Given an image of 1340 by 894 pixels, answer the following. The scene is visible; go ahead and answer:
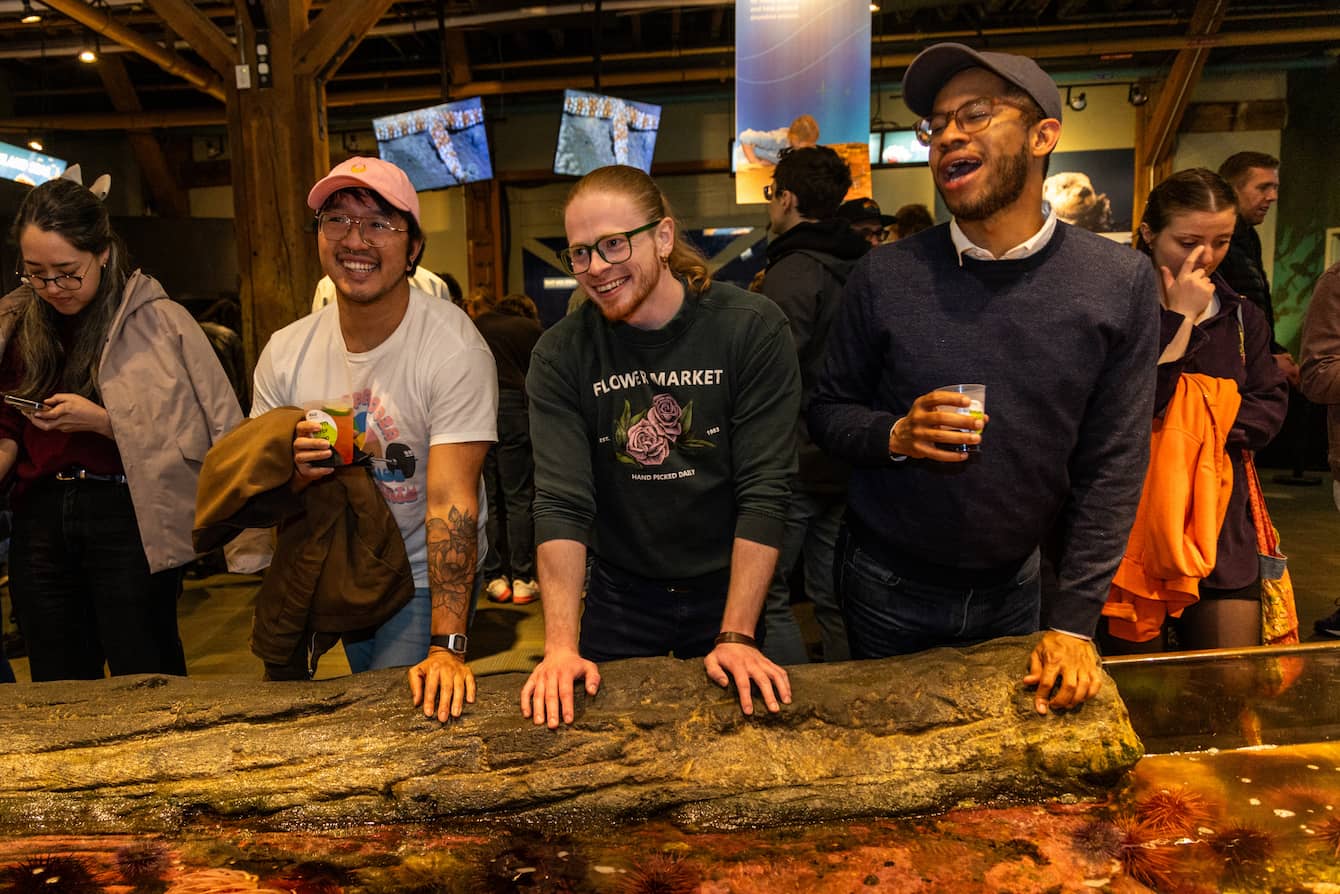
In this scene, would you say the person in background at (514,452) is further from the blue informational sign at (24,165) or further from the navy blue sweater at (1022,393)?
the blue informational sign at (24,165)

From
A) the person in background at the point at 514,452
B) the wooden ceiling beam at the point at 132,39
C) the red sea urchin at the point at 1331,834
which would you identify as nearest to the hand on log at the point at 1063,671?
the red sea urchin at the point at 1331,834

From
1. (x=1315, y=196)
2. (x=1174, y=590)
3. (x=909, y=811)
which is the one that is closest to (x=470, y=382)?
(x=909, y=811)

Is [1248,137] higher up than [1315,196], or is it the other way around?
[1248,137]

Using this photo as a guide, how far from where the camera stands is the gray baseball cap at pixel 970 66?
185 cm

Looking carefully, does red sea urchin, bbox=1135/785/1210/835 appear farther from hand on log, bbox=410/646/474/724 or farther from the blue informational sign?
the blue informational sign

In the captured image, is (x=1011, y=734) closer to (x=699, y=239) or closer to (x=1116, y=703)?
(x=1116, y=703)

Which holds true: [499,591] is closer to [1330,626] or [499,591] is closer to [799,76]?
[799,76]

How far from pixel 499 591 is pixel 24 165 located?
7212 mm

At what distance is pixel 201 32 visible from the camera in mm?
5145

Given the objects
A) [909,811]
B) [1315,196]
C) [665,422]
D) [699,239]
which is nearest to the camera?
[909,811]

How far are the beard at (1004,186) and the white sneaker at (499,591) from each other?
14.1 ft

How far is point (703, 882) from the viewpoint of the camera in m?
1.68

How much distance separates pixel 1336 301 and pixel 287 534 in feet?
10.2


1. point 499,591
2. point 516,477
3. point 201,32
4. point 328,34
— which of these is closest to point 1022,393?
point 516,477
